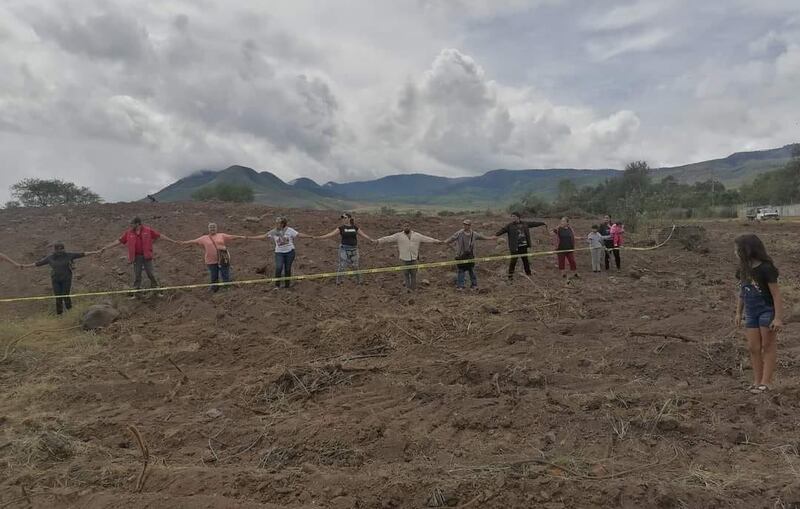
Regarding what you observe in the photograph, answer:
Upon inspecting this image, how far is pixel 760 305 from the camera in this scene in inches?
207

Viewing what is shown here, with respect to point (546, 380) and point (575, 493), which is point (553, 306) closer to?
point (546, 380)

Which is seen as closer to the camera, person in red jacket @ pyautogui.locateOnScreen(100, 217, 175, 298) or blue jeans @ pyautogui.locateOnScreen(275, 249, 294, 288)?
person in red jacket @ pyautogui.locateOnScreen(100, 217, 175, 298)

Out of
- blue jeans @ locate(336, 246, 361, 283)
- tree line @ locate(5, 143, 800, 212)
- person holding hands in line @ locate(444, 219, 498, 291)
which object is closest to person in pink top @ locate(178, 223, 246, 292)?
blue jeans @ locate(336, 246, 361, 283)

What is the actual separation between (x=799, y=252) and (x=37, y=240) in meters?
23.1

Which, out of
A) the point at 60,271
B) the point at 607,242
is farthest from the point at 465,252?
the point at 60,271

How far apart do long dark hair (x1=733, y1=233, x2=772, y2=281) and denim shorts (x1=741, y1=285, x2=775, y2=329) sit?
137mm

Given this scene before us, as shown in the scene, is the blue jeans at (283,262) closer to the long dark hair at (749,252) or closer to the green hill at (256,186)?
the long dark hair at (749,252)

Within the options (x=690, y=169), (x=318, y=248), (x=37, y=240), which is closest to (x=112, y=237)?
(x=37, y=240)

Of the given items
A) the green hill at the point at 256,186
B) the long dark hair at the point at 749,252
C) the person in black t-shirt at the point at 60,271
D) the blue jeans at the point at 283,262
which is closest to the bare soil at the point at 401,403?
the blue jeans at the point at 283,262

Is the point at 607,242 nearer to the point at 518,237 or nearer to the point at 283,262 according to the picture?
the point at 518,237

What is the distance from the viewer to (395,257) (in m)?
15.0

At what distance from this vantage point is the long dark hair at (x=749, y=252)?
17.0 feet

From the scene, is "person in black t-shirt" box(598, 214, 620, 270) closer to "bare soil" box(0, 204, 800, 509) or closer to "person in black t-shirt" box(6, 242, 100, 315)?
"bare soil" box(0, 204, 800, 509)

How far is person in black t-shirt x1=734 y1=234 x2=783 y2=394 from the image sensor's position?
5.11 meters
